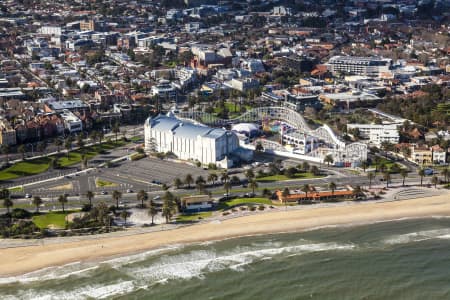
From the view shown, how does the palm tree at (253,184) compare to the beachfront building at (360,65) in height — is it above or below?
below

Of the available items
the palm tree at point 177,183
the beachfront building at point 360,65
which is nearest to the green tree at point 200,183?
the palm tree at point 177,183

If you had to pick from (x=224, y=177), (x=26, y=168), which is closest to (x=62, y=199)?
(x=26, y=168)

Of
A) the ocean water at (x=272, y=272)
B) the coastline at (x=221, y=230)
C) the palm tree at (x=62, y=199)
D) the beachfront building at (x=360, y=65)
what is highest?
the beachfront building at (x=360, y=65)

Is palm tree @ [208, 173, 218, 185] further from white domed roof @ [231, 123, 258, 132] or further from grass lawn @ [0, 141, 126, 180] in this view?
white domed roof @ [231, 123, 258, 132]

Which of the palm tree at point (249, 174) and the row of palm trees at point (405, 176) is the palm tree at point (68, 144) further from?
the row of palm trees at point (405, 176)

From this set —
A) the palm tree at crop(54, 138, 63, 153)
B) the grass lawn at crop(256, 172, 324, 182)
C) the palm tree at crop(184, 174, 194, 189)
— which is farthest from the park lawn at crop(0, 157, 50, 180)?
the grass lawn at crop(256, 172, 324, 182)

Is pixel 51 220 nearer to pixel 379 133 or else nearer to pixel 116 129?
pixel 116 129

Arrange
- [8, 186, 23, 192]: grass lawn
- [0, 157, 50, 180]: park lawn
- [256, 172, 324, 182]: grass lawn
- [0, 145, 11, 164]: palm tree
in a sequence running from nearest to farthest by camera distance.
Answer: [8, 186, 23, 192]: grass lawn, [256, 172, 324, 182]: grass lawn, [0, 157, 50, 180]: park lawn, [0, 145, 11, 164]: palm tree
